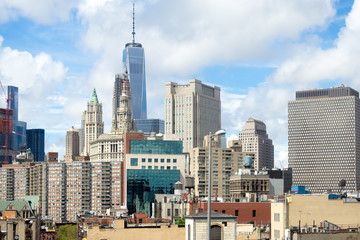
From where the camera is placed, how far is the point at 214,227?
8275cm

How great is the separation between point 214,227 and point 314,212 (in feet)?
195

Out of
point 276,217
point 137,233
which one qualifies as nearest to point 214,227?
point 137,233

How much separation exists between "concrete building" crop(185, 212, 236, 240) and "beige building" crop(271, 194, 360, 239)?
171 ft

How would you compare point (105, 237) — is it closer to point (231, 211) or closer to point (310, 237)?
point (310, 237)

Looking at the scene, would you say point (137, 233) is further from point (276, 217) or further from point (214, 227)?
point (214, 227)

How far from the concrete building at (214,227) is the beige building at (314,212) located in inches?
2053

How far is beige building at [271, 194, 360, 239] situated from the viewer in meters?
135

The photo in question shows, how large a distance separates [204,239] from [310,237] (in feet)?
85.6

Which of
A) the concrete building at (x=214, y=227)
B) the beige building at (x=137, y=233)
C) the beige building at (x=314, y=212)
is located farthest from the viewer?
the beige building at (x=314, y=212)

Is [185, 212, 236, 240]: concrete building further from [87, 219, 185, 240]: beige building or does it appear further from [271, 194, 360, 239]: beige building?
[271, 194, 360, 239]: beige building

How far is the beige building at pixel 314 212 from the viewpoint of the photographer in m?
135

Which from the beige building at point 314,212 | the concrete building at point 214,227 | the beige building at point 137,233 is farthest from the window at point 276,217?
the concrete building at point 214,227

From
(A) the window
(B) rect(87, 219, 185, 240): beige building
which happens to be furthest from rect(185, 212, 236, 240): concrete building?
(A) the window

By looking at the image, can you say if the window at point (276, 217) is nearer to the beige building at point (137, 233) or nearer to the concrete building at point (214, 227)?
the beige building at point (137, 233)
